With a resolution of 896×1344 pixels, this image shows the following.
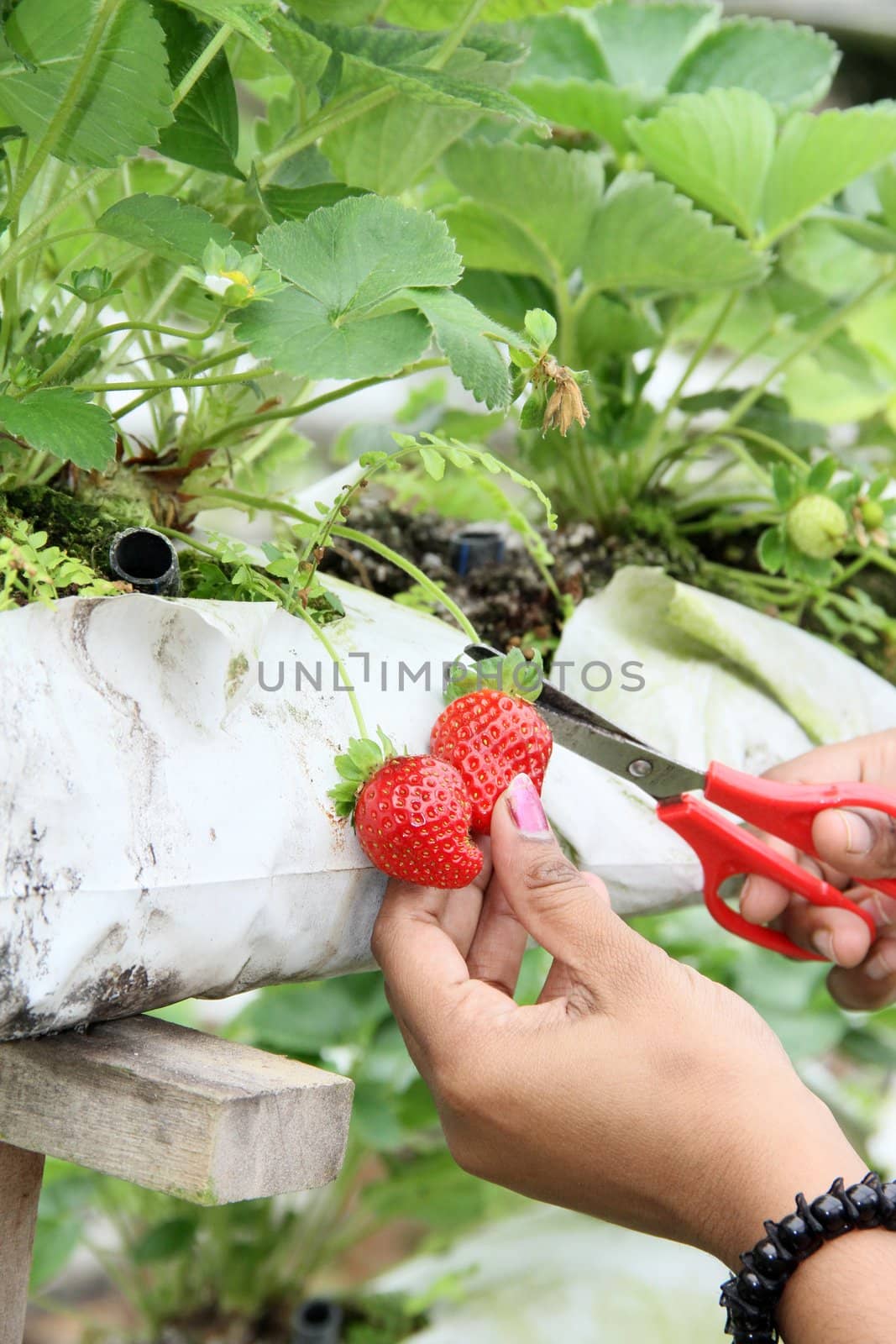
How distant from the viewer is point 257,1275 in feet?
5.17

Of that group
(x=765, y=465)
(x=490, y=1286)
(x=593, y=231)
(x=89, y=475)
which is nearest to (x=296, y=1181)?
(x=89, y=475)

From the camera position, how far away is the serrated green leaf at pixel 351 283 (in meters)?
0.47

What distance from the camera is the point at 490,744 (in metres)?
0.55

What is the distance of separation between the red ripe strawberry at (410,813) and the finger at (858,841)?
0.25 m

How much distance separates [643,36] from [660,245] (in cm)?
34

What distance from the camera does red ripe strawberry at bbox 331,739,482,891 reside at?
0.51 meters

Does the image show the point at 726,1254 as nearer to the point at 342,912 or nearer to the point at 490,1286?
the point at 342,912

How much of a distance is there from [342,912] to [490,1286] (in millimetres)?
974

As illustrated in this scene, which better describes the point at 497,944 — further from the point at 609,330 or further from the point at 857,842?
the point at 609,330

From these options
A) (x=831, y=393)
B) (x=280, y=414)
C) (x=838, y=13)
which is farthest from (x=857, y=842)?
(x=838, y=13)

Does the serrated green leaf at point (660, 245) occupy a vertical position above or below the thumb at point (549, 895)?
above

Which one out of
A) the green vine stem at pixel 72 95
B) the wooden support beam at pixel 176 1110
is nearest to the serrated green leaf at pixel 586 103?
the green vine stem at pixel 72 95

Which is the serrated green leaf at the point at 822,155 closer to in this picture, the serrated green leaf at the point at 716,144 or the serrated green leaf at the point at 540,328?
the serrated green leaf at the point at 716,144

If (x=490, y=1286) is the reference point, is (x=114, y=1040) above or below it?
above
